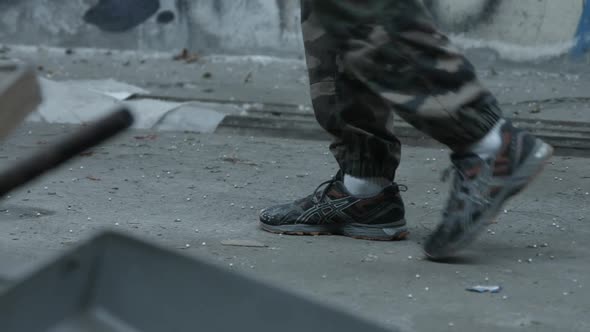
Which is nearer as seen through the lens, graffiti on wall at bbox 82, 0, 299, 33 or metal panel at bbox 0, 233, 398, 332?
metal panel at bbox 0, 233, 398, 332

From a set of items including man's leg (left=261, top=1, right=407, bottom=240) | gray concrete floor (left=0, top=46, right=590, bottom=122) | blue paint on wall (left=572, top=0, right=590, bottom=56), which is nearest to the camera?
man's leg (left=261, top=1, right=407, bottom=240)

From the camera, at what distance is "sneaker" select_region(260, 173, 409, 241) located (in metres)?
2.72

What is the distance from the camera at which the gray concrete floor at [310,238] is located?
220 centimetres

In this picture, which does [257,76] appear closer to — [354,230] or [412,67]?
[354,230]

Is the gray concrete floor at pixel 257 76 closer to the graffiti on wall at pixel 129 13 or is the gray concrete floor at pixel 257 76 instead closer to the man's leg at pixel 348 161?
the graffiti on wall at pixel 129 13

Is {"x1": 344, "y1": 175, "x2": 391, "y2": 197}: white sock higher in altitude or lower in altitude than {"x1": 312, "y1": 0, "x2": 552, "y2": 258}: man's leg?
lower

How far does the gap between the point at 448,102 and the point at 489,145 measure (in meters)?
0.14

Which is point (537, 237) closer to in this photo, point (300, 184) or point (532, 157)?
point (532, 157)

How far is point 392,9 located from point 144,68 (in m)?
4.21

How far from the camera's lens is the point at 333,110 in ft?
8.70

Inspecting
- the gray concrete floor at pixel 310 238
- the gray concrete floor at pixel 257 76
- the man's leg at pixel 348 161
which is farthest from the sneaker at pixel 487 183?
the gray concrete floor at pixel 257 76

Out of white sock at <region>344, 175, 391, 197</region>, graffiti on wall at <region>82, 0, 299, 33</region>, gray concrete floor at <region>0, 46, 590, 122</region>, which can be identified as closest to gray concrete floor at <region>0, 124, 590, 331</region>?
white sock at <region>344, 175, 391, 197</region>

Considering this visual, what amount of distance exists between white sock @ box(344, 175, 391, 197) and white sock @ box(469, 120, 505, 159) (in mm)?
392

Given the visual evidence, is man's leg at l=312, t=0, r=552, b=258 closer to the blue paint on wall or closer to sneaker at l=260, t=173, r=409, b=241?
sneaker at l=260, t=173, r=409, b=241
